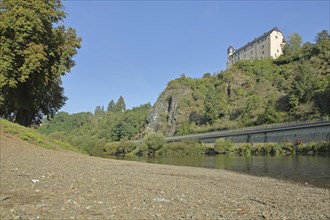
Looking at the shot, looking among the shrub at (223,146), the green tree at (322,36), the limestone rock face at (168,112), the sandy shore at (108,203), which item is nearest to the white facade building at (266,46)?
the green tree at (322,36)

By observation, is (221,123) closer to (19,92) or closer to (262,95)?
(262,95)

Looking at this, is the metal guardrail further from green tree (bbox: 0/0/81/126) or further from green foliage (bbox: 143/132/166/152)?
green tree (bbox: 0/0/81/126)

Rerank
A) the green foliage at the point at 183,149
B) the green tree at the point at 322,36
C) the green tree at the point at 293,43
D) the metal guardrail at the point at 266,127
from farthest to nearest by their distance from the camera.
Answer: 1. the green tree at the point at 293,43
2. the green tree at the point at 322,36
3. the green foliage at the point at 183,149
4. the metal guardrail at the point at 266,127

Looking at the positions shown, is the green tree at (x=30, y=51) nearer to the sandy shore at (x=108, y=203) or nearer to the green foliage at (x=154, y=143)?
the sandy shore at (x=108, y=203)

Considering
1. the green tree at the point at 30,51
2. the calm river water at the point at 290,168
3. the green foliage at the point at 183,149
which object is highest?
the green tree at the point at 30,51

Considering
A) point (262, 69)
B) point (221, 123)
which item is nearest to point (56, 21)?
point (221, 123)

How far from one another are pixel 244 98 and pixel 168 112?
45.0 meters

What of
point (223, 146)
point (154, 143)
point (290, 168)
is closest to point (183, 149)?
point (154, 143)

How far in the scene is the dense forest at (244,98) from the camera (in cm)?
9594

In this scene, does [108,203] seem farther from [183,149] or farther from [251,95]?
[251,95]

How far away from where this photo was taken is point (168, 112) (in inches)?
6422

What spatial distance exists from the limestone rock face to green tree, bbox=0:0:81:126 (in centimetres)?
11489

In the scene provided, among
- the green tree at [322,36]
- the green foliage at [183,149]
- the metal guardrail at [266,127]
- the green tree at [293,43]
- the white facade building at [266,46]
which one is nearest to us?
the metal guardrail at [266,127]

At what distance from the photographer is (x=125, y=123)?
163 meters
